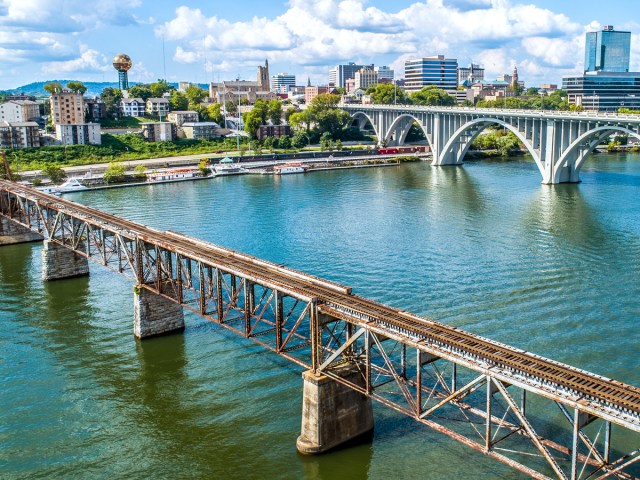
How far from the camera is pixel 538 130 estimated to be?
95.6 m

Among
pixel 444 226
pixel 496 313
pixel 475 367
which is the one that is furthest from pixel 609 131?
Result: pixel 475 367

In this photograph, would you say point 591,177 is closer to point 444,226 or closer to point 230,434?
point 444,226

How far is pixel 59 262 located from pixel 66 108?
94.3 m

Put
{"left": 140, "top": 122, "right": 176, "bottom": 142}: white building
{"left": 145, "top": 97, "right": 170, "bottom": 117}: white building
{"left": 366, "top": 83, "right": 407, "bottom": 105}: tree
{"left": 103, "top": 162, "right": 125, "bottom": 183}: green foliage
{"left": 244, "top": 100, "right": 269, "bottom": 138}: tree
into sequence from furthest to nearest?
{"left": 366, "top": 83, "right": 407, "bottom": 105}: tree < {"left": 145, "top": 97, "right": 170, "bottom": 117}: white building < {"left": 244, "top": 100, "right": 269, "bottom": 138}: tree < {"left": 140, "top": 122, "right": 176, "bottom": 142}: white building < {"left": 103, "top": 162, "right": 125, "bottom": 183}: green foliage

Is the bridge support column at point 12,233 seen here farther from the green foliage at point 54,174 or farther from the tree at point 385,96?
the tree at point 385,96

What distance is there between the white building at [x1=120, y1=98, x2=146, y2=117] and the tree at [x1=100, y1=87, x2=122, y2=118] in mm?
1442

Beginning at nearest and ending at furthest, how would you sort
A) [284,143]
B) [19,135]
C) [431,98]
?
[19,135] < [284,143] < [431,98]

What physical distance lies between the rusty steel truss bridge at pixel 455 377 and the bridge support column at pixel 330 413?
39cm

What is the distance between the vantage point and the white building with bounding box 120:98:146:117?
520ft

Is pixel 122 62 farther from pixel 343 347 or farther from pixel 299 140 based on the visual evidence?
pixel 343 347

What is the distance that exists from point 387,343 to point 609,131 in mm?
64612

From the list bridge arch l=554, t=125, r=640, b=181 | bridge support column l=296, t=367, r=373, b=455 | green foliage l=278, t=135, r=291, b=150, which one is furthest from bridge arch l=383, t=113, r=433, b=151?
bridge support column l=296, t=367, r=373, b=455

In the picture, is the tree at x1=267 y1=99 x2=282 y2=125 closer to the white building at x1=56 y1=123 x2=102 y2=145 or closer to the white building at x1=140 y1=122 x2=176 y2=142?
the white building at x1=140 y1=122 x2=176 y2=142

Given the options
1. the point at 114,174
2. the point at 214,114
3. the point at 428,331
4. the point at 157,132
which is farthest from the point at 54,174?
the point at 428,331
